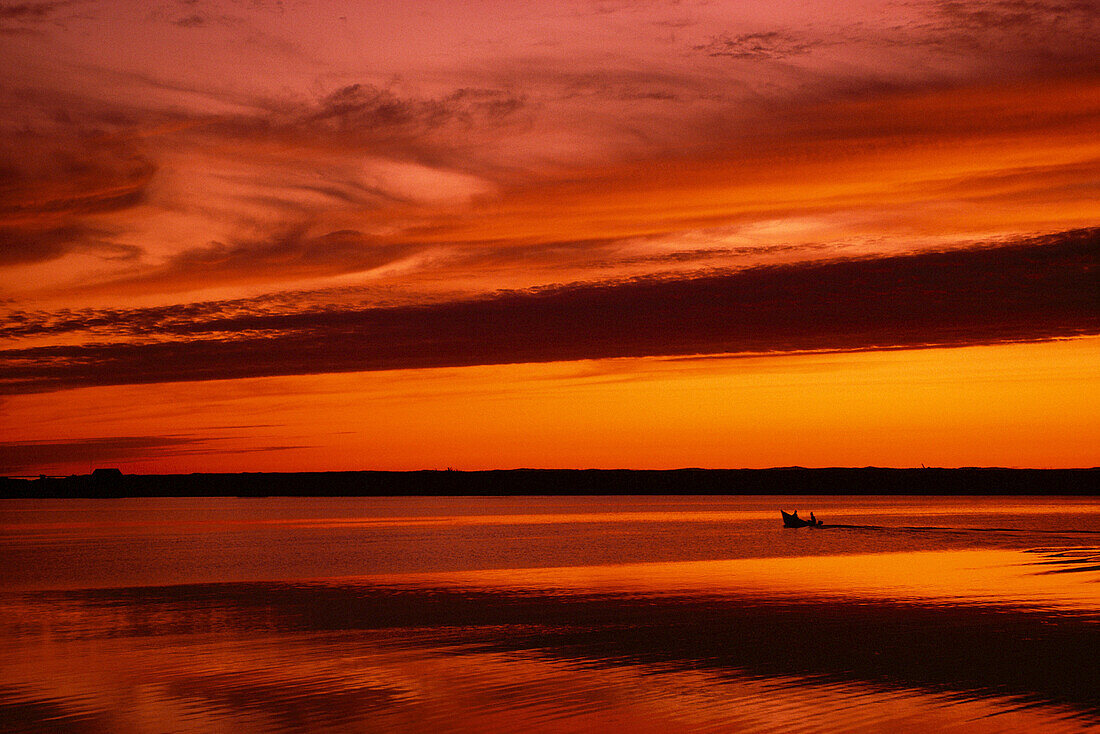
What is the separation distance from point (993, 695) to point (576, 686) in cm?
646

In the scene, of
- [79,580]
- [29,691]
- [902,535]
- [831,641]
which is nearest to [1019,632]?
[831,641]

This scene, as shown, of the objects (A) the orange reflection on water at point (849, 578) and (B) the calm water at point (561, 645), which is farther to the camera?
(A) the orange reflection on water at point (849, 578)

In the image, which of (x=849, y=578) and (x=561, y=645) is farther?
(x=849, y=578)

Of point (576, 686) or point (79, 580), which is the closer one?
point (576, 686)

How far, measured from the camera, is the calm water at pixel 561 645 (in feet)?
49.9

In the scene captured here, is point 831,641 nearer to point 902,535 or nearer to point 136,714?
point 136,714

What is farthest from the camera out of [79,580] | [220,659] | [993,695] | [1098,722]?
[79,580]

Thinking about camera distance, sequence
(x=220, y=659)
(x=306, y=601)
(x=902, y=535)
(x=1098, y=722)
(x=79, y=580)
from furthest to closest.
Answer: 1. (x=902, y=535)
2. (x=79, y=580)
3. (x=306, y=601)
4. (x=220, y=659)
5. (x=1098, y=722)

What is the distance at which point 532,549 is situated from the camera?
172ft

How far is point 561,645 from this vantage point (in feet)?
69.6

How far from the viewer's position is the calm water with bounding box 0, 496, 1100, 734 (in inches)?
599

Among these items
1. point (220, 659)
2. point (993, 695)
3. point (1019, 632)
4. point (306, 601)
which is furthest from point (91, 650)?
point (1019, 632)

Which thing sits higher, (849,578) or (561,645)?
(561,645)

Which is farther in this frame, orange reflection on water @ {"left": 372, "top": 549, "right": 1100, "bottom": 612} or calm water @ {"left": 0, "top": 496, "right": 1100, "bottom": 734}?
orange reflection on water @ {"left": 372, "top": 549, "right": 1100, "bottom": 612}
